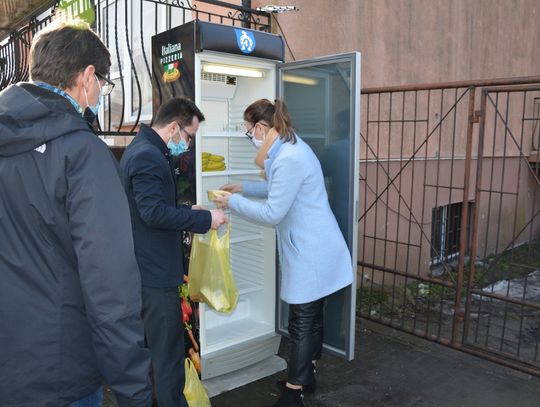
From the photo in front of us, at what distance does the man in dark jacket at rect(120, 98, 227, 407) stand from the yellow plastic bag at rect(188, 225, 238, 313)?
0.31m

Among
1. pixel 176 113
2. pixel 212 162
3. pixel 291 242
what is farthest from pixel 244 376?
pixel 176 113

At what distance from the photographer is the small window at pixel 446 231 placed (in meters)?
6.39

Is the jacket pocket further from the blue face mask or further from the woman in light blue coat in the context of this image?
the blue face mask

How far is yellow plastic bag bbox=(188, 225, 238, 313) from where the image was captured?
9.28 ft

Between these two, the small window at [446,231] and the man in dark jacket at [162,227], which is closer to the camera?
the man in dark jacket at [162,227]

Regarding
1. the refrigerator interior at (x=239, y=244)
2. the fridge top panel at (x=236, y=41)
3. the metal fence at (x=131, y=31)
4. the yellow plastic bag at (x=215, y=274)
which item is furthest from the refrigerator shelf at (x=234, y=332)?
the fridge top panel at (x=236, y=41)

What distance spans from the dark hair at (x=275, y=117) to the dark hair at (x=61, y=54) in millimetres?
1400

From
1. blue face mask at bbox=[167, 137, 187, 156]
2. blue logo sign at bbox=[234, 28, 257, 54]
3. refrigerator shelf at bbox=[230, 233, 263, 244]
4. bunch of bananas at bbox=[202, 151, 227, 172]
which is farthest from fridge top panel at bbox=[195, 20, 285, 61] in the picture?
refrigerator shelf at bbox=[230, 233, 263, 244]

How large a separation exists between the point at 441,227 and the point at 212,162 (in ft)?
13.7

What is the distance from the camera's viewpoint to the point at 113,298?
1364mm

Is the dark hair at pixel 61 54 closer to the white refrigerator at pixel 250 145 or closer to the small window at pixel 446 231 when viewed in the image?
the white refrigerator at pixel 250 145

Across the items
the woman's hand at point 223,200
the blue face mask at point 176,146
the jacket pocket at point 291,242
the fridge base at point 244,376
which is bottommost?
the fridge base at point 244,376

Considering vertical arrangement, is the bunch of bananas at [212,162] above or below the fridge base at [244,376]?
above

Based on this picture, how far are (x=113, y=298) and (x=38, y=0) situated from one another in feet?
19.2
